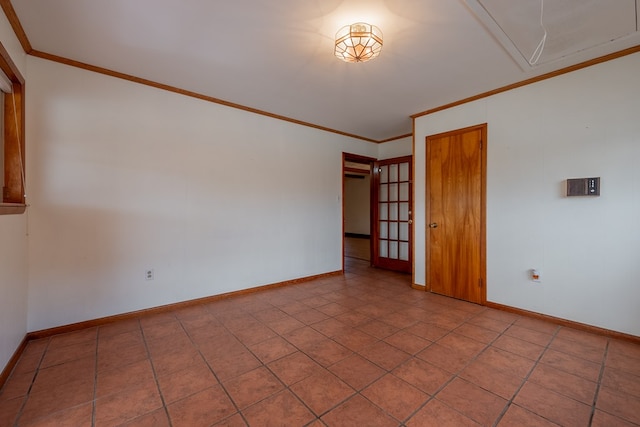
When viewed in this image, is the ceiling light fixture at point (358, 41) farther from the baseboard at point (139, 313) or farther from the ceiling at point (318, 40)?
the baseboard at point (139, 313)

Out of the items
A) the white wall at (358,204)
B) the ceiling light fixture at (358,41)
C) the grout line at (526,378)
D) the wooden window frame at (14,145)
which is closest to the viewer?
the grout line at (526,378)

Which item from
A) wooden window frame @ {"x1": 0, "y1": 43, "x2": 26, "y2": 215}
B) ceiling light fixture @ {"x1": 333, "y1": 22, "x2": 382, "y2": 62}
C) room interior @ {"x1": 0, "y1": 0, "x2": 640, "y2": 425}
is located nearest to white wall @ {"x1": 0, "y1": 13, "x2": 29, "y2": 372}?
room interior @ {"x1": 0, "y1": 0, "x2": 640, "y2": 425}

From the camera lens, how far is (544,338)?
241cm

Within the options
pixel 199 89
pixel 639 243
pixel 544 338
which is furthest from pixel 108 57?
pixel 639 243

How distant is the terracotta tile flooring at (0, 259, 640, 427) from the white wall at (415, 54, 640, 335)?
13.7 inches

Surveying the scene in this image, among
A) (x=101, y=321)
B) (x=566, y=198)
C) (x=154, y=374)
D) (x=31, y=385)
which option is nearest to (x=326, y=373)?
(x=154, y=374)

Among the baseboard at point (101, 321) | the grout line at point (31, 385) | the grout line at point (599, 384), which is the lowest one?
the grout line at point (599, 384)

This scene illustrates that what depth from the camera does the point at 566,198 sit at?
8.75 feet

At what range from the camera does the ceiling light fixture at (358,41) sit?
1.99 m

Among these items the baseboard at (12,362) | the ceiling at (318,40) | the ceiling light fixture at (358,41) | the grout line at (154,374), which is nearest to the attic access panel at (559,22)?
the ceiling at (318,40)

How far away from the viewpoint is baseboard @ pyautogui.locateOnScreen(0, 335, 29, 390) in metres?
1.78

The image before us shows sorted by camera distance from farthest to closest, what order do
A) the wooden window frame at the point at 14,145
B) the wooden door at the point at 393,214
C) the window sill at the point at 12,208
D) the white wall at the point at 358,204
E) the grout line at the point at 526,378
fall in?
1. the white wall at the point at 358,204
2. the wooden door at the point at 393,214
3. the wooden window frame at the point at 14,145
4. the window sill at the point at 12,208
5. the grout line at the point at 526,378

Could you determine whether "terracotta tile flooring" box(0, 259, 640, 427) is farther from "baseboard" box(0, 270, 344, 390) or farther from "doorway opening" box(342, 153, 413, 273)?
"doorway opening" box(342, 153, 413, 273)

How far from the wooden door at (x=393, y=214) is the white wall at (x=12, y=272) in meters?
4.64
